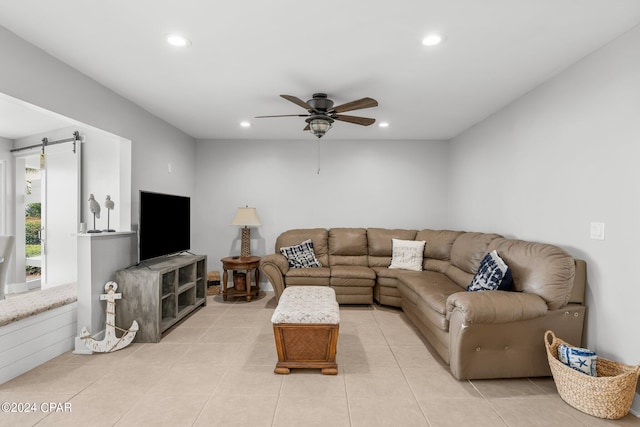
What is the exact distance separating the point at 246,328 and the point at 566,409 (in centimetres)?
283

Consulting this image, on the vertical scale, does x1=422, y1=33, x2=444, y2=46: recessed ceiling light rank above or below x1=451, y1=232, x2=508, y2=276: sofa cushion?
above

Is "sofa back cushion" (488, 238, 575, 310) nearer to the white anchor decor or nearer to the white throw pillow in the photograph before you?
the white throw pillow

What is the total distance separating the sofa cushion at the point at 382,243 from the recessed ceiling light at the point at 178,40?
358 cm

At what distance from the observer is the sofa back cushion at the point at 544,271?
237cm

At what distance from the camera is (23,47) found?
2244mm

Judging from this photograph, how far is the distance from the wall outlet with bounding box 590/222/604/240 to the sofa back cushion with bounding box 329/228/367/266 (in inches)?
113

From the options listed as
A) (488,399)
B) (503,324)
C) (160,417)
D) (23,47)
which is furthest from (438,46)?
(160,417)

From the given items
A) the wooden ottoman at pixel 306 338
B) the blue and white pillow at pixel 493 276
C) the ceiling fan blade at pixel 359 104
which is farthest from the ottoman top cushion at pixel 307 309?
the ceiling fan blade at pixel 359 104

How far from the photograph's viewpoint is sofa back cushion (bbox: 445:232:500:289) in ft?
11.4

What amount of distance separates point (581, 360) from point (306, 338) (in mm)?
1924

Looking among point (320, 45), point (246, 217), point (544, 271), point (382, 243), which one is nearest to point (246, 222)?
point (246, 217)

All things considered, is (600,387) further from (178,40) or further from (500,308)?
(178,40)

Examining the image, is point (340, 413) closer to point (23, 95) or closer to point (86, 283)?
point (86, 283)

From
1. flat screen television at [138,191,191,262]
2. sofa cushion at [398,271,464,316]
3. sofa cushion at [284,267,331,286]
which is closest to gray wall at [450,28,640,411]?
sofa cushion at [398,271,464,316]
